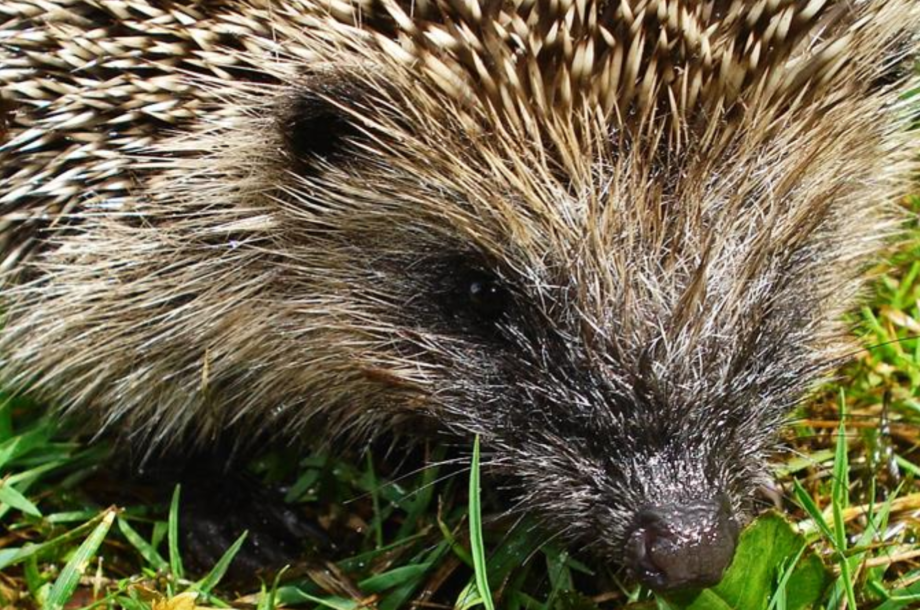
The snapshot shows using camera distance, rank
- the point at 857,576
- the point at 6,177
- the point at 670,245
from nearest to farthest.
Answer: the point at 670,245
the point at 857,576
the point at 6,177

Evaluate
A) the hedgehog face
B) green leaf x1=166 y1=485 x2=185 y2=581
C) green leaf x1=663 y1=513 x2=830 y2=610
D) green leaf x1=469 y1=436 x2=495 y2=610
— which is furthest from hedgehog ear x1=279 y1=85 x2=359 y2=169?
green leaf x1=663 y1=513 x2=830 y2=610

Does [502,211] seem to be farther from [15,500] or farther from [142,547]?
[15,500]

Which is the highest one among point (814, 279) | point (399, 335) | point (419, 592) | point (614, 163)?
point (614, 163)

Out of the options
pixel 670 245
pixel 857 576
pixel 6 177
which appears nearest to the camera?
pixel 670 245

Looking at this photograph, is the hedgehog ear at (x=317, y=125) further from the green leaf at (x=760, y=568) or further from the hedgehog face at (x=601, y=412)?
the green leaf at (x=760, y=568)

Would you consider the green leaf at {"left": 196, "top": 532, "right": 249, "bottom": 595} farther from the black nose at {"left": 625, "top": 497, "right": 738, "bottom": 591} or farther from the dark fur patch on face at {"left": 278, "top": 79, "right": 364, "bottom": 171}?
the black nose at {"left": 625, "top": 497, "right": 738, "bottom": 591}

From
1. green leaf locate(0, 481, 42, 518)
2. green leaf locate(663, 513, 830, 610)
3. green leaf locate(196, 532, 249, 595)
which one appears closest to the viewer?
green leaf locate(663, 513, 830, 610)

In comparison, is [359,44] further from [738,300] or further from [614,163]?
[738,300]

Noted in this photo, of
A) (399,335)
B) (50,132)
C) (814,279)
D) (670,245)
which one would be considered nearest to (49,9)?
(50,132)
